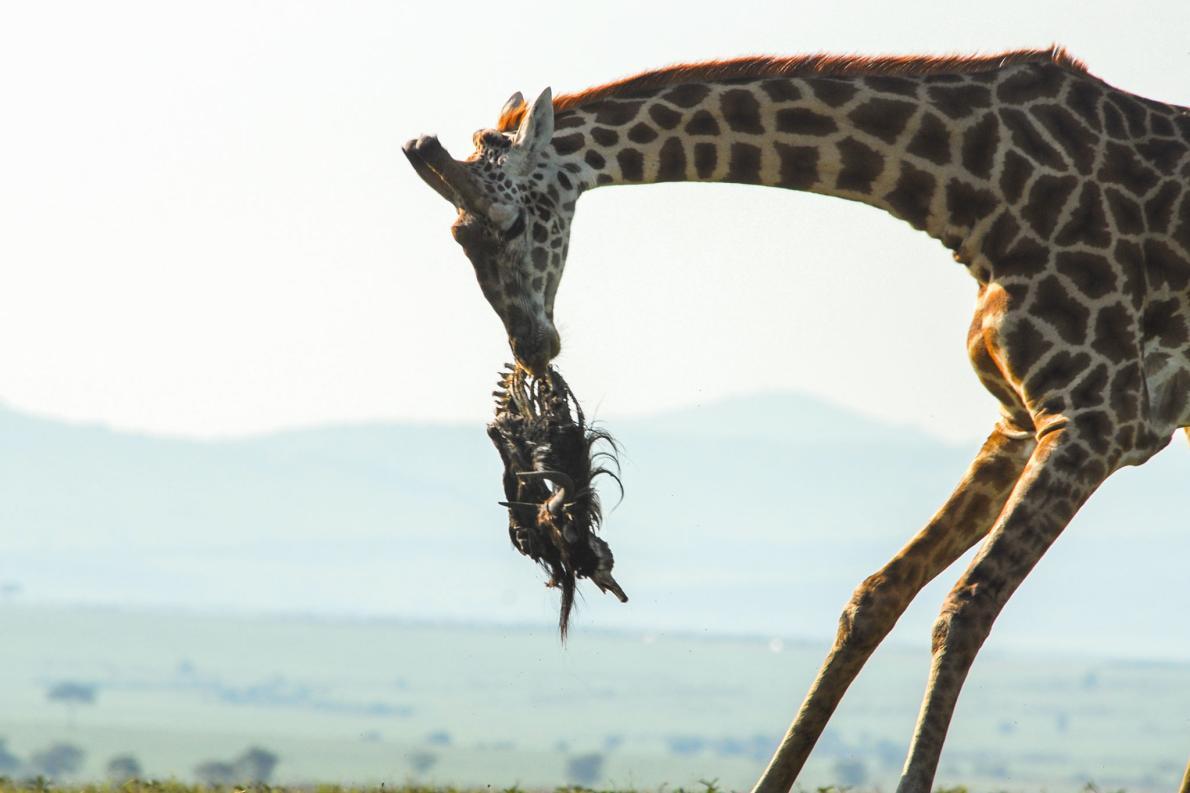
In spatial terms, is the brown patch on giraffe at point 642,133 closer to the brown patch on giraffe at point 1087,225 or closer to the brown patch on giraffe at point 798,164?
the brown patch on giraffe at point 798,164

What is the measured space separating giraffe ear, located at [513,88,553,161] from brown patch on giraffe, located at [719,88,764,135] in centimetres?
96

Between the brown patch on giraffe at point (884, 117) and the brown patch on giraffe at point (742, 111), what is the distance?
48 cm

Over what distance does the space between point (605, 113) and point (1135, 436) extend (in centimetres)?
313

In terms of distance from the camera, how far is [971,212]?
10445 millimetres

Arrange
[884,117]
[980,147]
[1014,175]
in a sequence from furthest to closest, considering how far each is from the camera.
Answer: [884,117] → [980,147] → [1014,175]

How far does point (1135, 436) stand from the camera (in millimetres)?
9961

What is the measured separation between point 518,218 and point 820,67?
6.44 ft

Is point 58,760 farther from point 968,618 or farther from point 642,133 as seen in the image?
point 968,618

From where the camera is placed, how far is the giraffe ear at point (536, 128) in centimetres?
1021

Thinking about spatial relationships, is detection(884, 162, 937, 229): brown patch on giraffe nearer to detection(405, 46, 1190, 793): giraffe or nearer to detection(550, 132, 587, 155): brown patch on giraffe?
detection(405, 46, 1190, 793): giraffe

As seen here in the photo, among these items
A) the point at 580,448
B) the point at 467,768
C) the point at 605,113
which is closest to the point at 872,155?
the point at 605,113

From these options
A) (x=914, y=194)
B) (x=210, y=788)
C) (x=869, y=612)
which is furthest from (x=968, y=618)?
(x=210, y=788)

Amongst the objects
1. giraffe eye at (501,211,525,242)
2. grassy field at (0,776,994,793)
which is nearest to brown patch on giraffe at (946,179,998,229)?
giraffe eye at (501,211,525,242)

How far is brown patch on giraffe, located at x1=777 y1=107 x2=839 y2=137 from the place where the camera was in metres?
10.6
